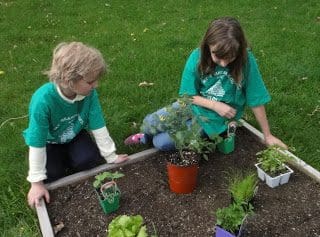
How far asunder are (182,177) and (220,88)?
82cm

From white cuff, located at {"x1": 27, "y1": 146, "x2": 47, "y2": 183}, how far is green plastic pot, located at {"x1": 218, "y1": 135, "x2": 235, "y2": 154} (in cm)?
134

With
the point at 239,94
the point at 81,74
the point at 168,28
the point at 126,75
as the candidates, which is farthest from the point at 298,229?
the point at 168,28

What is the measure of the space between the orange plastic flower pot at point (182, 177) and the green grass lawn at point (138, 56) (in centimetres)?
80

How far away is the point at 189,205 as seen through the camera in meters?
3.07

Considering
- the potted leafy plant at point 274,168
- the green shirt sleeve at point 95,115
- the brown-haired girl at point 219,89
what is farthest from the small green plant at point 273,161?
the green shirt sleeve at point 95,115

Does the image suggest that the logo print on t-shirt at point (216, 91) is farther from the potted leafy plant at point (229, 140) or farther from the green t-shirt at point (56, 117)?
the green t-shirt at point (56, 117)

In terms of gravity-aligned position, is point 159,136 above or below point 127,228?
below

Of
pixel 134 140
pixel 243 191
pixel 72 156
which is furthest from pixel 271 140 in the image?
pixel 72 156

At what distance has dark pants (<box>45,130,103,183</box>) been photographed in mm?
3379

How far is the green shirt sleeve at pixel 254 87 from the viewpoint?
11.1 ft

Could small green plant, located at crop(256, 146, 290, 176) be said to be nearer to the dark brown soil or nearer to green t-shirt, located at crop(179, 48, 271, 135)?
the dark brown soil

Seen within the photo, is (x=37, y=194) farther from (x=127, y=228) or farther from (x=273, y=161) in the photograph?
(x=273, y=161)

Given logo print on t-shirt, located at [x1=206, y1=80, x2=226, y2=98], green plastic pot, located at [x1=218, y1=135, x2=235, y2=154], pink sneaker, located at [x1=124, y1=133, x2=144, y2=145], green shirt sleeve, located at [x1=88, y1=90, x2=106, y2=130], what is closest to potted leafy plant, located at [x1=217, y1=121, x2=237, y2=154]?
green plastic pot, located at [x1=218, y1=135, x2=235, y2=154]

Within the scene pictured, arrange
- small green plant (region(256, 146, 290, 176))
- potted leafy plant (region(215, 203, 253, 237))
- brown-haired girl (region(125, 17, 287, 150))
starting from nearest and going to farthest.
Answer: potted leafy plant (region(215, 203, 253, 237))
small green plant (region(256, 146, 290, 176))
brown-haired girl (region(125, 17, 287, 150))
